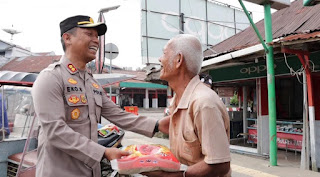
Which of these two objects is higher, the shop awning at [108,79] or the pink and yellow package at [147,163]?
the shop awning at [108,79]

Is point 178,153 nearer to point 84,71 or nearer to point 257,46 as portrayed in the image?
point 84,71

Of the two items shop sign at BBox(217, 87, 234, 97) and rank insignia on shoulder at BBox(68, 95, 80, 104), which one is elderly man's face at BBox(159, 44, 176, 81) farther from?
shop sign at BBox(217, 87, 234, 97)

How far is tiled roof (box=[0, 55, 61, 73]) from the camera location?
26659 mm

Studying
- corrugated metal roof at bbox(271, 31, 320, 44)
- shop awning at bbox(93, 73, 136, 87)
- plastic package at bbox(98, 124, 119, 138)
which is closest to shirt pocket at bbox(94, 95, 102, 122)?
plastic package at bbox(98, 124, 119, 138)

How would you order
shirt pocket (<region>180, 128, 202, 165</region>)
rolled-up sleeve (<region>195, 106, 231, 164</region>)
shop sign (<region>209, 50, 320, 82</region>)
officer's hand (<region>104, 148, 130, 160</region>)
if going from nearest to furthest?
1. rolled-up sleeve (<region>195, 106, 231, 164</region>)
2. shirt pocket (<region>180, 128, 202, 165</region>)
3. officer's hand (<region>104, 148, 130, 160</region>)
4. shop sign (<region>209, 50, 320, 82</region>)

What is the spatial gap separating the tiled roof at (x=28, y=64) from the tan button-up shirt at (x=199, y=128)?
27.2 meters

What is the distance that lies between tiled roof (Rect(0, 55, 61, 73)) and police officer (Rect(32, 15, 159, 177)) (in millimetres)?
26269

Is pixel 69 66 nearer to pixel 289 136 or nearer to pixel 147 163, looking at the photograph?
pixel 147 163

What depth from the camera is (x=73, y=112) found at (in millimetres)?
1988

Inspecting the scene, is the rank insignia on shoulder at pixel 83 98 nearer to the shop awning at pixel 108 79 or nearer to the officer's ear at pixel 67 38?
the officer's ear at pixel 67 38

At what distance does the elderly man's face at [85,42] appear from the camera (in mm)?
2094

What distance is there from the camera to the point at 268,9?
589 cm

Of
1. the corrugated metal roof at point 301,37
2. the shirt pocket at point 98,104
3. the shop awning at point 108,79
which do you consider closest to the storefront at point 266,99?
the corrugated metal roof at point 301,37

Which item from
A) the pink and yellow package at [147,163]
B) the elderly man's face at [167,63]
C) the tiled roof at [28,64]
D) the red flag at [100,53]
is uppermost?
the tiled roof at [28,64]
